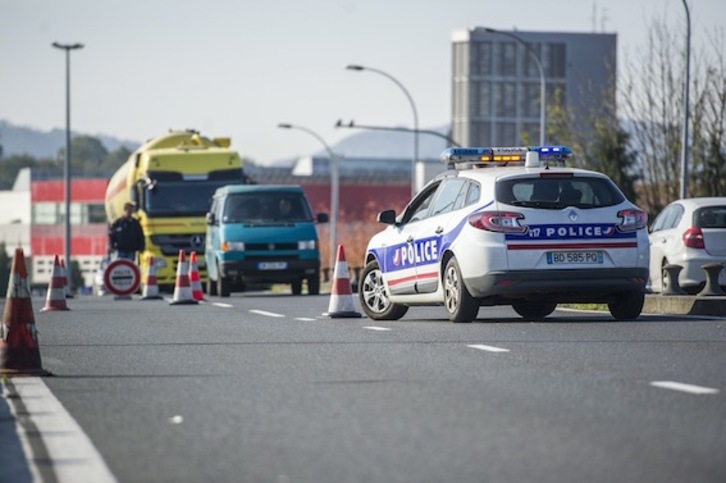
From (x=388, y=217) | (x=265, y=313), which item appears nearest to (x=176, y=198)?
(x=265, y=313)

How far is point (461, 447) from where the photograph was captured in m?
8.10

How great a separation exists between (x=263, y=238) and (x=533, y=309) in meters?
15.5

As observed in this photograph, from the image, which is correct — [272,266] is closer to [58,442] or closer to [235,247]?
[235,247]

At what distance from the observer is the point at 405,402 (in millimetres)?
10000

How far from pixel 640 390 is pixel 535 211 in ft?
23.3

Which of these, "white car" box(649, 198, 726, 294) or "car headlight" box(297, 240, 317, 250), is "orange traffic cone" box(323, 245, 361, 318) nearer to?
"white car" box(649, 198, 726, 294)

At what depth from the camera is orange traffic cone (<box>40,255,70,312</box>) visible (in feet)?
83.8

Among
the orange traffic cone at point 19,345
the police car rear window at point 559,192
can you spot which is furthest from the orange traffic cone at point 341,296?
the orange traffic cone at point 19,345

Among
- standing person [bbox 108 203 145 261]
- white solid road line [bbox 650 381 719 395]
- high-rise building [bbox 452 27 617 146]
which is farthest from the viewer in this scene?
high-rise building [bbox 452 27 617 146]

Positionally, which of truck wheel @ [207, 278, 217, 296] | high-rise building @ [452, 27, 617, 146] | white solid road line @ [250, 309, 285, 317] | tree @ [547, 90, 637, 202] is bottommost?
truck wheel @ [207, 278, 217, 296]

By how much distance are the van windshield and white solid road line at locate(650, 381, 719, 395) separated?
24945 mm

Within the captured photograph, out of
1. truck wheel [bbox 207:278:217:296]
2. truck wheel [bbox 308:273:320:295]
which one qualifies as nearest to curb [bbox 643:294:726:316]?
truck wheel [bbox 308:273:320:295]

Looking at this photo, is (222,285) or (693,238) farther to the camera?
(222,285)

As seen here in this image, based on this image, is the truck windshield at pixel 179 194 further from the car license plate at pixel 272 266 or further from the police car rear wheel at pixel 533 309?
the police car rear wheel at pixel 533 309
